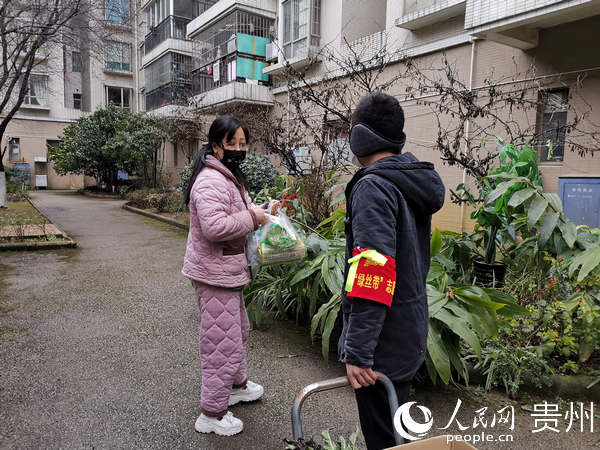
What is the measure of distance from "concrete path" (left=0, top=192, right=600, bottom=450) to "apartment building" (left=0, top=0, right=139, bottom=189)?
26556 mm

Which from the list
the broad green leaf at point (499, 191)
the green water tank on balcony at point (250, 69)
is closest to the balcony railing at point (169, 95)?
the green water tank on balcony at point (250, 69)

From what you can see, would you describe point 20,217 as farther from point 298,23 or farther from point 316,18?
point 316,18

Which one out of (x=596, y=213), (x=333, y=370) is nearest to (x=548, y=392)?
(x=333, y=370)

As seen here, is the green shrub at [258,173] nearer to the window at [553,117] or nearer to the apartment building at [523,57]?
the apartment building at [523,57]

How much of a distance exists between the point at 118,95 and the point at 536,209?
35091 mm

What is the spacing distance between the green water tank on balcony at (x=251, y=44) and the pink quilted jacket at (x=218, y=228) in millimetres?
15920

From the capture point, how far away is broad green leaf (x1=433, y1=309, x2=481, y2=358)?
311cm

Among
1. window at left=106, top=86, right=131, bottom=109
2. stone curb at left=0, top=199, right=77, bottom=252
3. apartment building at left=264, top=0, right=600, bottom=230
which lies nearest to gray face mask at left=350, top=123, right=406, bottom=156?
apartment building at left=264, top=0, right=600, bottom=230

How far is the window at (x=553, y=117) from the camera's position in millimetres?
8288

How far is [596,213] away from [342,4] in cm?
1001

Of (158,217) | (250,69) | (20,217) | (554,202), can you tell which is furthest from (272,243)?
(250,69)

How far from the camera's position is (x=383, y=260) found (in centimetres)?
168

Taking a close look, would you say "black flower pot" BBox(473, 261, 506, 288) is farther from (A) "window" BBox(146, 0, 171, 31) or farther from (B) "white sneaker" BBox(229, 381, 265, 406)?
(A) "window" BBox(146, 0, 171, 31)

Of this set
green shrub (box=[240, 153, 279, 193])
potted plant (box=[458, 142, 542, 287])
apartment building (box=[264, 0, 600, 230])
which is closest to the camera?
potted plant (box=[458, 142, 542, 287])
